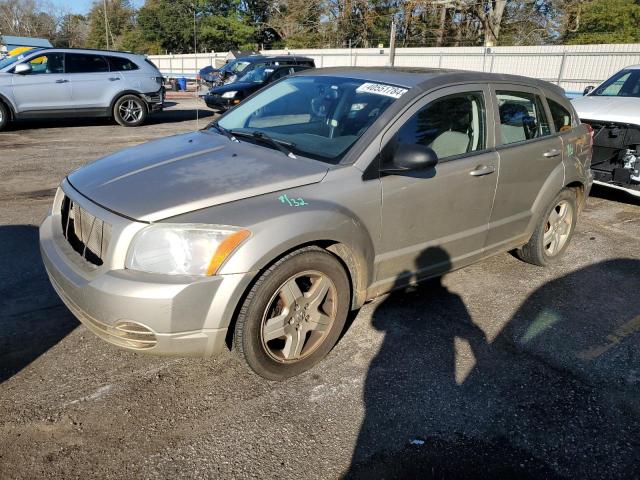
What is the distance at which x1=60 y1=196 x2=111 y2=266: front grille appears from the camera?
267 cm

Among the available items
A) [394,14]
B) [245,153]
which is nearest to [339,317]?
[245,153]

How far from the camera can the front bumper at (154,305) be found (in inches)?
97.7

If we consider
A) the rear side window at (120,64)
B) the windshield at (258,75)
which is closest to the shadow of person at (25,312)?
the rear side window at (120,64)

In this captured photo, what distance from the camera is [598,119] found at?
6652 millimetres

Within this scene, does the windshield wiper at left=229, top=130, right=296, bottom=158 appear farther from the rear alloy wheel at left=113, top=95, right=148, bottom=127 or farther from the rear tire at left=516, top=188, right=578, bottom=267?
the rear alloy wheel at left=113, top=95, right=148, bottom=127

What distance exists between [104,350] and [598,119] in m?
6.40

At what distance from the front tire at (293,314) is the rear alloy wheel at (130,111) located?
11.1 m

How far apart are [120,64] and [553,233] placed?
Result: 432 inches

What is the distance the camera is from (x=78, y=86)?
38.4 feet

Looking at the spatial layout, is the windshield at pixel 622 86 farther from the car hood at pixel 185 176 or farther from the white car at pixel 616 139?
the car hood at pixel 185 176

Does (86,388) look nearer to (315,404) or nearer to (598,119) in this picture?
(315,404)

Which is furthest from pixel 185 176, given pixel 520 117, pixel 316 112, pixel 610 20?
pixel 610 20

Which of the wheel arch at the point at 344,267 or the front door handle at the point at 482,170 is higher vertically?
the front door handle at the point at 482,170

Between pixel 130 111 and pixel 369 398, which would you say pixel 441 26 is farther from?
pixel 369 398
